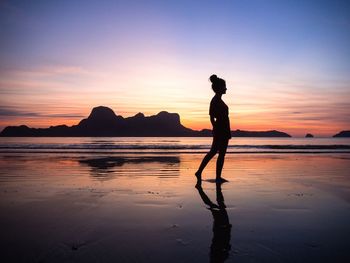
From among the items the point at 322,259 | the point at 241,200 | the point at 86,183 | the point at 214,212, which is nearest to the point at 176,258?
the point at 322,259

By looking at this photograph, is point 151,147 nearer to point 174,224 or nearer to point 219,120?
point 219,120

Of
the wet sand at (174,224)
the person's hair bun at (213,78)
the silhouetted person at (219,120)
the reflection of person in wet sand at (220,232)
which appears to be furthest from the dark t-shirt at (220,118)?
the reflection of person in wet sand at (220,232)

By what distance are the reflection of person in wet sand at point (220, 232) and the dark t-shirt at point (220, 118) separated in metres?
2.72

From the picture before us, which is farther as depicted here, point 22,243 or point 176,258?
point 22,243

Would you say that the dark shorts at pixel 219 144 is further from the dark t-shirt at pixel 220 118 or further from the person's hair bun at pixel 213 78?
the person's hair bun at pixel 213 78

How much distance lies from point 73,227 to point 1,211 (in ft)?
5.17

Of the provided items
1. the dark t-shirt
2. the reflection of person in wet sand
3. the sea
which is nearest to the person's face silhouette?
the dark t-shirt

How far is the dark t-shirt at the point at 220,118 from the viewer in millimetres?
7652

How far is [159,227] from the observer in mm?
3381

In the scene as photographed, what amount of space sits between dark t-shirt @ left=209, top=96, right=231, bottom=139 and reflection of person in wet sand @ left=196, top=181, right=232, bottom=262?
8.93 ft

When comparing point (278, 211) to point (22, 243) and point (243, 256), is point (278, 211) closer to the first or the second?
point (243, 256)

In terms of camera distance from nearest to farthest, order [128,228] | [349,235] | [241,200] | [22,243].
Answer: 1. [22,243]
2. [349,235]
3. [128,228]
4. [241,200]

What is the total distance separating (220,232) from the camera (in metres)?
3.17

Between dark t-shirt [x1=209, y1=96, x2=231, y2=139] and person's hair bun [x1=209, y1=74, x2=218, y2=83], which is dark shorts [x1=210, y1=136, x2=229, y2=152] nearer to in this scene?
dark t-shirt [x1=209, y1=96, x2=231, y2=139]
